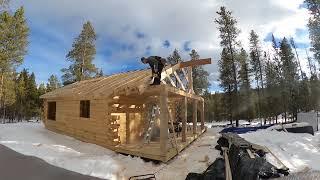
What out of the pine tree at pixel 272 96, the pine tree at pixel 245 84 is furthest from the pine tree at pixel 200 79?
the pine tree at pixel 272 96

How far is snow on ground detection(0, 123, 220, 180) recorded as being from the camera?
1001 cm

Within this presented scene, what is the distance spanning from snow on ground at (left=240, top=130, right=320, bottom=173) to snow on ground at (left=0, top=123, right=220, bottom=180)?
2.42m

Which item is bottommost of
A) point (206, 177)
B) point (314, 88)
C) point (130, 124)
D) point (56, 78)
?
point (206, 177)

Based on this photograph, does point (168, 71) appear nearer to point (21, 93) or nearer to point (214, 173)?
point (214, 173)

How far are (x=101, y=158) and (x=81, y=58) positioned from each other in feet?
86.3

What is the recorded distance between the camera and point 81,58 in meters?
35.9

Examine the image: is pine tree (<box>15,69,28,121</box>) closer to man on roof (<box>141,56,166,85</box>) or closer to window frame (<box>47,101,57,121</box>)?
window frame (<box>47,101,57,121</box>)

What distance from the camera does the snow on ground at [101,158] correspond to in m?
10.0

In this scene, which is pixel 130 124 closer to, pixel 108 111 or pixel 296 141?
pixel 108 111

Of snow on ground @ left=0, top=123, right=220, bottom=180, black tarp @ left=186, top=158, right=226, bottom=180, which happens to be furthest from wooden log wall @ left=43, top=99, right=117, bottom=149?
black tarp @ left=186, top=158, right=226, bottom=180

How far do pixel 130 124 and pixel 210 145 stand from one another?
160 inches

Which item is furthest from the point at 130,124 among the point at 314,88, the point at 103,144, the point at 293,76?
the point at 314,88

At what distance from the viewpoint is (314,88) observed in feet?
153

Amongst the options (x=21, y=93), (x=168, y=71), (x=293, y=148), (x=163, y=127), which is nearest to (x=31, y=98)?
(x=21, y=93)
